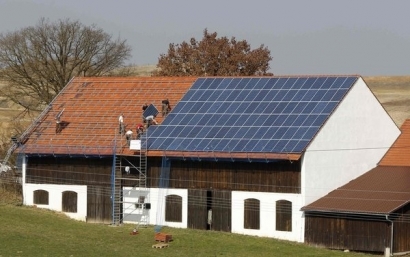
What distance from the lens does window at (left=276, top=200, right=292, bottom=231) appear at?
54.7 m

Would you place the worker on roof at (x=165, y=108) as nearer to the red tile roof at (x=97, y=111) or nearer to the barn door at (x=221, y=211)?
the red tile roof at (x=97, y=111)

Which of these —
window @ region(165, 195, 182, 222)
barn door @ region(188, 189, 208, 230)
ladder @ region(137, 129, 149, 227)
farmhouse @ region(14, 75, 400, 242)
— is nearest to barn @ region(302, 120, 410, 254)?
farmhouse @ region(14, 75, 400, 242)

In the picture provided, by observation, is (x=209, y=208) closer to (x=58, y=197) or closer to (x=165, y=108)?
(x=165, y=108)

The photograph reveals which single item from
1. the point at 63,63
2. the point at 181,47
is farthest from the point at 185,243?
the point at 181,47

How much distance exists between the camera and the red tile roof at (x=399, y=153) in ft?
198

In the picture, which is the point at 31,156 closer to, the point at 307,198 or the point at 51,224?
the point at 51,224

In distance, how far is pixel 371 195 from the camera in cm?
5422

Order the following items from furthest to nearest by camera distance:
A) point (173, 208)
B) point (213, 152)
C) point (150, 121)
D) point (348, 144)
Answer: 1. point (150, 121)
2. point (173, 208)
3. point (348, 144)
4. point (213, 152)

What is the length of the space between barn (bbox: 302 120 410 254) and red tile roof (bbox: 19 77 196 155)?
11643mm

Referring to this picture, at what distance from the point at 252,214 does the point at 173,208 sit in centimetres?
498

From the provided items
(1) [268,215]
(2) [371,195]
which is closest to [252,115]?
(1) [268,215]

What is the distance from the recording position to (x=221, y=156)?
5638cm

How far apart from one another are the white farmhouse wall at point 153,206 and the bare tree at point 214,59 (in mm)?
37728

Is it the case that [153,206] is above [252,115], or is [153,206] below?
below
